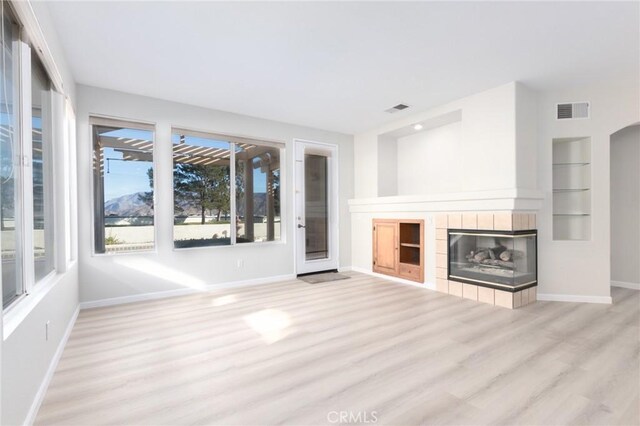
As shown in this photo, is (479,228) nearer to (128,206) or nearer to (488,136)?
(488,136)

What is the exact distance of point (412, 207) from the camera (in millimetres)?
4891

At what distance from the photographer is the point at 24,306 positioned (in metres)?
1.82

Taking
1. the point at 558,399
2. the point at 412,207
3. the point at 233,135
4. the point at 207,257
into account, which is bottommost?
the point at 558,399

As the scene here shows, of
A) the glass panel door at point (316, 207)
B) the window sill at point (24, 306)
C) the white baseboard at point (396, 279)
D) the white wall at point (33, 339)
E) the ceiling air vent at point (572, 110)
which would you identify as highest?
the ceiling air vent at point (572, 110)

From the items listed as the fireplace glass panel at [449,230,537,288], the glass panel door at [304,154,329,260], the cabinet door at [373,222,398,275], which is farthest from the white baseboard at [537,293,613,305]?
the glass panel door at [304,154,329,260]

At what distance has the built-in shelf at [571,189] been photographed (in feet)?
13.1

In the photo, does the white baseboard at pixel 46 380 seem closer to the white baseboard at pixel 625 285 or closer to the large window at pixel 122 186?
the large window at pixel 122 186

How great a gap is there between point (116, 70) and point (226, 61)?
4.02 feet

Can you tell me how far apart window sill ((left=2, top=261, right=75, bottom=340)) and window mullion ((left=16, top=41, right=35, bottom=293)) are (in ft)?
0.27

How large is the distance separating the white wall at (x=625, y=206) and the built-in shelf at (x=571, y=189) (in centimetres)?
108

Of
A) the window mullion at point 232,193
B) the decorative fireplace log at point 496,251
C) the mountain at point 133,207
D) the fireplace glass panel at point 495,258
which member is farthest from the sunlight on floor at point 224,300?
the decorative fireplace log at point 496,251

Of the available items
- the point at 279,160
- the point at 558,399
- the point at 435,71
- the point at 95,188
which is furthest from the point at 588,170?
the point at 95,188

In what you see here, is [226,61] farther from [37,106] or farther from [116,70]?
[37,106]

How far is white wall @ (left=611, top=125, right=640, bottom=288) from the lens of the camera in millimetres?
4441
